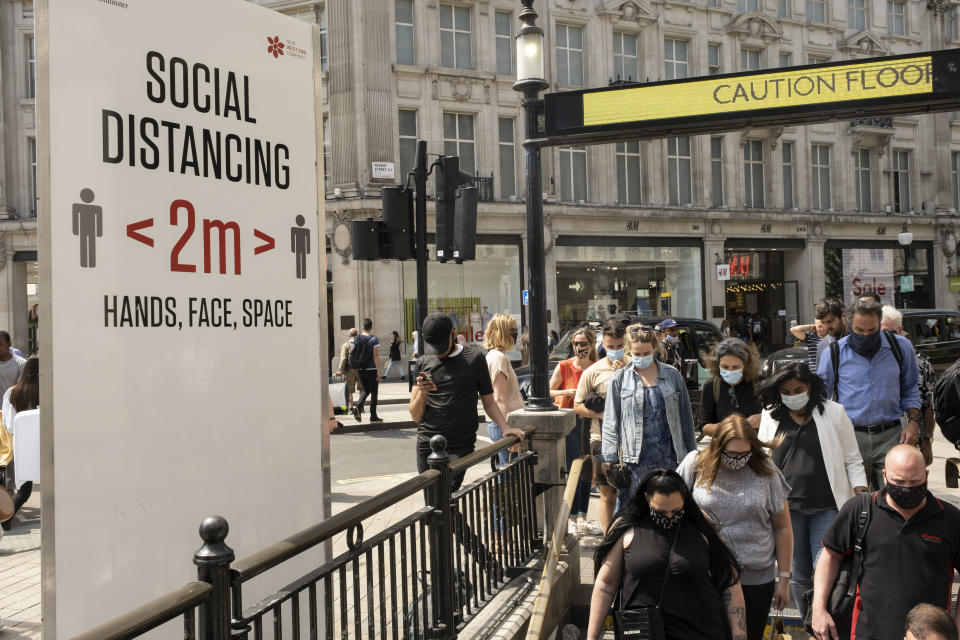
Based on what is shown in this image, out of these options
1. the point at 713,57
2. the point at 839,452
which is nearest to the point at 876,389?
the point at 839,452

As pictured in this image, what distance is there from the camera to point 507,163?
1029 inches

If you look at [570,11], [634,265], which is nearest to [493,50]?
[570,11]

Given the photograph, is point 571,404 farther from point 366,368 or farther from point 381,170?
point 381,170

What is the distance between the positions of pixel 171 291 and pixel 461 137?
77.7 feet

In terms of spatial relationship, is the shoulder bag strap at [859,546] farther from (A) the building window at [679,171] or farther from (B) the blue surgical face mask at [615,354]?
(A) the building window at [679,171]

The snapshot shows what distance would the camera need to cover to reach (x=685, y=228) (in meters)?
29.0

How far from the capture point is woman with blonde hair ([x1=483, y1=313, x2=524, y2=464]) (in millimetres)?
6660

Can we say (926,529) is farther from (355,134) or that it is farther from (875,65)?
(355,134)

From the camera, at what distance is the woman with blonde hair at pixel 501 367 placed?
666cm

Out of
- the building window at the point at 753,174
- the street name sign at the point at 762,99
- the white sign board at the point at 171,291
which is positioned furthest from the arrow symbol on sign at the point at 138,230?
the building window at the point at 753,174

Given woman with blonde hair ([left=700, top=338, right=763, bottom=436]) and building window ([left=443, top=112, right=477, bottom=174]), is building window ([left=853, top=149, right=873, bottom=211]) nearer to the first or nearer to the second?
building window ([left=443, top=112, right=477, bottom=174])

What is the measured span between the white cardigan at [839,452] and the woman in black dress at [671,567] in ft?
3.44

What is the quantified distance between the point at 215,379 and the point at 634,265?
2666 cm

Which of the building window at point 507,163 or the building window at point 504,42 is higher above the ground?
the building window at point 504,42
